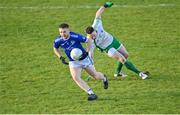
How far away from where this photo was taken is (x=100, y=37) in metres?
13.1

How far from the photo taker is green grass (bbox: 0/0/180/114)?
39.1 ft

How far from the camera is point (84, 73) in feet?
46.4

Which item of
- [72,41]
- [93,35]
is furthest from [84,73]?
[72,41]

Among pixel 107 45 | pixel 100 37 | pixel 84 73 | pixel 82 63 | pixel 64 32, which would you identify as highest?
pixel 64 32

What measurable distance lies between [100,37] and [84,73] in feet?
5.00

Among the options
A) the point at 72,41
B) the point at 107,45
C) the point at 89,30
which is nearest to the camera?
the point at 72,41

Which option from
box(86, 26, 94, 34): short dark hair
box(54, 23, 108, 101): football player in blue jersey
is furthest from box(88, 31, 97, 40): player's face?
box(54, 23, 108, 101): football player in blue jersey

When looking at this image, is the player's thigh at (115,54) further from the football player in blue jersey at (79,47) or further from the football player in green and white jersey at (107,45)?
the football player in blue jersey at (79,47)

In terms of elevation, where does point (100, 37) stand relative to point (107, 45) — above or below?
above

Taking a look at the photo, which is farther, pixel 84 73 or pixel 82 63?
pixel 84 73

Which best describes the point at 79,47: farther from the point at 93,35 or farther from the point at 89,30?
the point at 93,35

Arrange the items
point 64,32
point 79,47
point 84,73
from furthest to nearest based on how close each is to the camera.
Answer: point 84,73 → point 79,47 → point 64,32

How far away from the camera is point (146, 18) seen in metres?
18.5

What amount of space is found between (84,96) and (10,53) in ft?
14.1
